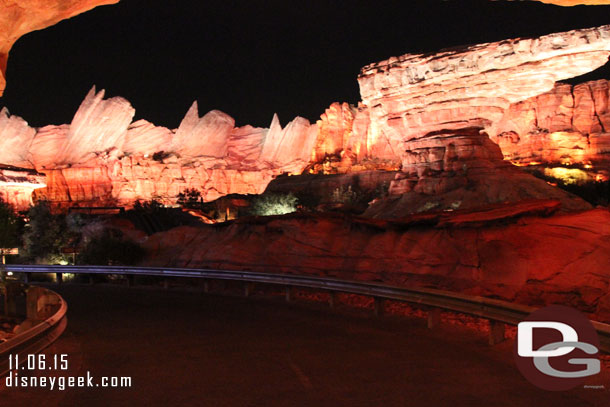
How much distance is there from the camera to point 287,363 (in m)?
7.43

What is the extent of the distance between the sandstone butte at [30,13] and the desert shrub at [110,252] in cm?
2087

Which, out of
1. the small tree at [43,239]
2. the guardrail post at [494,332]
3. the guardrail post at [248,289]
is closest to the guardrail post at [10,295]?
the guardrail post at [248,289]

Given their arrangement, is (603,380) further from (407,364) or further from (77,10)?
(77,10)

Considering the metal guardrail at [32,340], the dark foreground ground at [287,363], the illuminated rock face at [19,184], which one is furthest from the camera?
the illuminated rock face at [19,184]

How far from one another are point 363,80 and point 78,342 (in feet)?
132

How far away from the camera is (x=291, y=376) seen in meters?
6.72

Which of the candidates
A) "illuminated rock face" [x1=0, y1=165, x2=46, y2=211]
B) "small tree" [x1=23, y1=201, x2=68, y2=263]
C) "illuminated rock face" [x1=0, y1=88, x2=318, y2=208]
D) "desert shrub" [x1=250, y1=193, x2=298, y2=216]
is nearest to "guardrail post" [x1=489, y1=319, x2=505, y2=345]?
"small tree" [x1=23, y1=201, x2=68, y2=263]

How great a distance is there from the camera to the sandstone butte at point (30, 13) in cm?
624

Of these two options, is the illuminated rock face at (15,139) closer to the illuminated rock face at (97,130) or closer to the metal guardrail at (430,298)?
the illuminated rock face at (97,130)

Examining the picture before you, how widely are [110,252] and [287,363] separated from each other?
74.8 ft

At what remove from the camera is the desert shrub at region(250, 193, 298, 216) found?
51.5m

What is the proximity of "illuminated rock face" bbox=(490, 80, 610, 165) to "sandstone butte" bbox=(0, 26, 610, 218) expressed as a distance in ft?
0.45

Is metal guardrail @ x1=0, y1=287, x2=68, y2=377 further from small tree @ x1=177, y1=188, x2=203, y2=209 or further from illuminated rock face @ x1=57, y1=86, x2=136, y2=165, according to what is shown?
illuminated rock face @ x1=57, y1=86, x2=136, y2=165

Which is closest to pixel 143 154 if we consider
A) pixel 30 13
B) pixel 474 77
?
pixel 474 77
